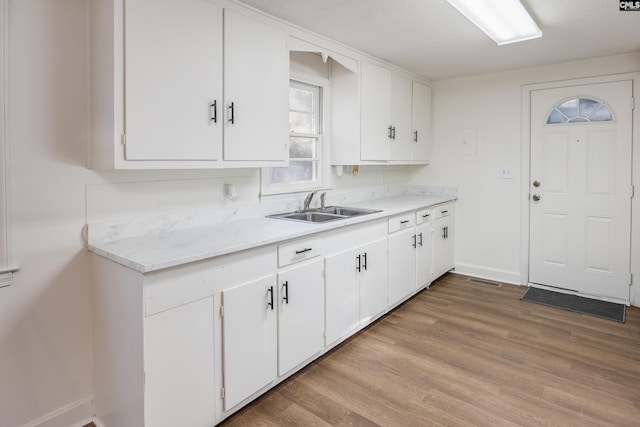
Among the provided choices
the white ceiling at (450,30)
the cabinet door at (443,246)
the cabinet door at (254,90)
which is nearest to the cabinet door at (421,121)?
the white ceiling at (450,30)

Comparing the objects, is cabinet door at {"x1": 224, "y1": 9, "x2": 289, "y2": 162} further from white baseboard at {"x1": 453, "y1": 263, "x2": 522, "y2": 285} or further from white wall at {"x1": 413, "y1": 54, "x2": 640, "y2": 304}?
white baseboard at {"x1": 453, "y1": 263, "x2": 522, "y2": 285}

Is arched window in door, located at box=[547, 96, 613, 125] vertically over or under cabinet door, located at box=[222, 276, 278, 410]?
over

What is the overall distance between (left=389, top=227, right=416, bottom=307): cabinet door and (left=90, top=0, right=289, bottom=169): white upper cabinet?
145 cm

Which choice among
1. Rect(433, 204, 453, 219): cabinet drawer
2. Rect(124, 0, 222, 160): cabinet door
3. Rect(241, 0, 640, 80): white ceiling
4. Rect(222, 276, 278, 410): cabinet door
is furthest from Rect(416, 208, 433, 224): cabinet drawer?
Rect(124, 0, 222, 160): cabinet door

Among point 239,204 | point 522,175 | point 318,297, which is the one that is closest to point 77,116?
point 239,204

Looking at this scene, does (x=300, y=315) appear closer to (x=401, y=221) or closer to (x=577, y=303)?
(x=401, y=221)

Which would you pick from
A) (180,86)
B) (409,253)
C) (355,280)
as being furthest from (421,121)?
(180,86)

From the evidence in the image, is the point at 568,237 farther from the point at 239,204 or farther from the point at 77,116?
the point at 77,116

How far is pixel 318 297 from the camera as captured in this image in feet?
8.23

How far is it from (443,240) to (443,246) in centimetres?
7

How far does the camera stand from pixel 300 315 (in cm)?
236

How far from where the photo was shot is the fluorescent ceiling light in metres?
2.40

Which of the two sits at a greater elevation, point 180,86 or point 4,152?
point 180,86

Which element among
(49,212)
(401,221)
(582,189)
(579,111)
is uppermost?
(579,111)
